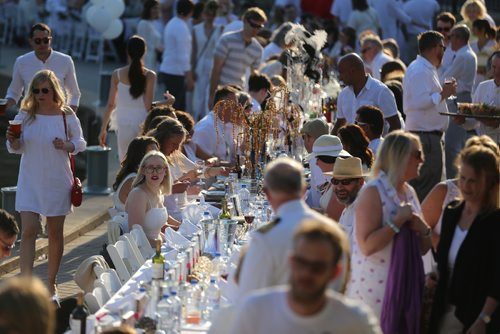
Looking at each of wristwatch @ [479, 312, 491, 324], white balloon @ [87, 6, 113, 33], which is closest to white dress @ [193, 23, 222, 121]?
white balloon @ [87, 6, 113, 33]

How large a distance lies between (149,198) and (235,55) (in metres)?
7.09

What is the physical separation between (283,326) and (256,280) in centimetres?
80

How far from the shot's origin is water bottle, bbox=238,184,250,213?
9493mm

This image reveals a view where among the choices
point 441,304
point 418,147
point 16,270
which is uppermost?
point 418,147

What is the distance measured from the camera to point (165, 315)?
621 centimetres

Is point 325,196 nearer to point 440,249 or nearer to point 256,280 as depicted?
point 440,249

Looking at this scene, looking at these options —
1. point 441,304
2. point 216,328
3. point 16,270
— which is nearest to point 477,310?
point 441,304

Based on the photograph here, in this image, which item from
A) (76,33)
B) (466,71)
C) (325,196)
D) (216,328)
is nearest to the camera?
(216,328)

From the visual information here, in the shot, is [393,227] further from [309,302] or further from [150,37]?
[150,37]

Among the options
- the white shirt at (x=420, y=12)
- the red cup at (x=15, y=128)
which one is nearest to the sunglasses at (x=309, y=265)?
the red cup at (x=15, y=128)

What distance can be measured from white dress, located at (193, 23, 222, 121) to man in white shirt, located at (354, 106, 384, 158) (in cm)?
826

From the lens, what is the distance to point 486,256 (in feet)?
20.2

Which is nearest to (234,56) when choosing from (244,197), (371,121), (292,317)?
(371,121)

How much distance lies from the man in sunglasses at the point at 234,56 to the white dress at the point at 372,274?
9389mm
